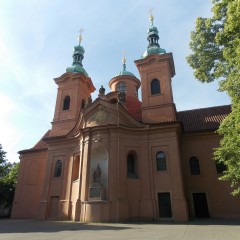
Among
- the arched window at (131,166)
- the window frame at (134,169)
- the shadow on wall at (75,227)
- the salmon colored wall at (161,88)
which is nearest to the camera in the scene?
the shadow on wall at (75,227)

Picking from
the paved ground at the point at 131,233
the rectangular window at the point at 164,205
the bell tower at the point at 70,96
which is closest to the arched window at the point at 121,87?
the bell tower at the point at 70,96

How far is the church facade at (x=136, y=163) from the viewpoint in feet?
57.0

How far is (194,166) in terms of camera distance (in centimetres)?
2089

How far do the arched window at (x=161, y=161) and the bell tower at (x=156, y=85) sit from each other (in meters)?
2.83

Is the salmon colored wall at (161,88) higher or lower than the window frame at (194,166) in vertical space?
higher

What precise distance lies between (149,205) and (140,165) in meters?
3.02

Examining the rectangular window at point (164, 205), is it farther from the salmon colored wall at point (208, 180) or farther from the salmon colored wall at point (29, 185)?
the salmon colored wall at point (29, 185)

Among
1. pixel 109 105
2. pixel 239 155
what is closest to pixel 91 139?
pixel 109 105

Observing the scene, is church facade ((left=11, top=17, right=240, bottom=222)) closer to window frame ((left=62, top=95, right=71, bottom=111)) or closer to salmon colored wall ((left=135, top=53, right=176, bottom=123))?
salmon colored wall ((left=135, top=53, right=176, bottom=123))

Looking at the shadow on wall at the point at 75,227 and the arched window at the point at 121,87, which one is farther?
the arched window at the point at 121,87

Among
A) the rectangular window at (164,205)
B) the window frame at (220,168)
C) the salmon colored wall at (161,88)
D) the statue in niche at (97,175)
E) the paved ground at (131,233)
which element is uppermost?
the salmon colored wall at (161,88)

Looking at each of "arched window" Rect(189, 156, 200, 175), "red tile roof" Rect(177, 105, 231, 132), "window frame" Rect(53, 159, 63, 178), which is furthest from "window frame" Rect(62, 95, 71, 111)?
"arched window" Rect(189, 156, 200, 175)

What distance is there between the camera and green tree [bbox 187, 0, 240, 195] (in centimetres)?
1009

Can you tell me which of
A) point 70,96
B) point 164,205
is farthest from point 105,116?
point 164,205
